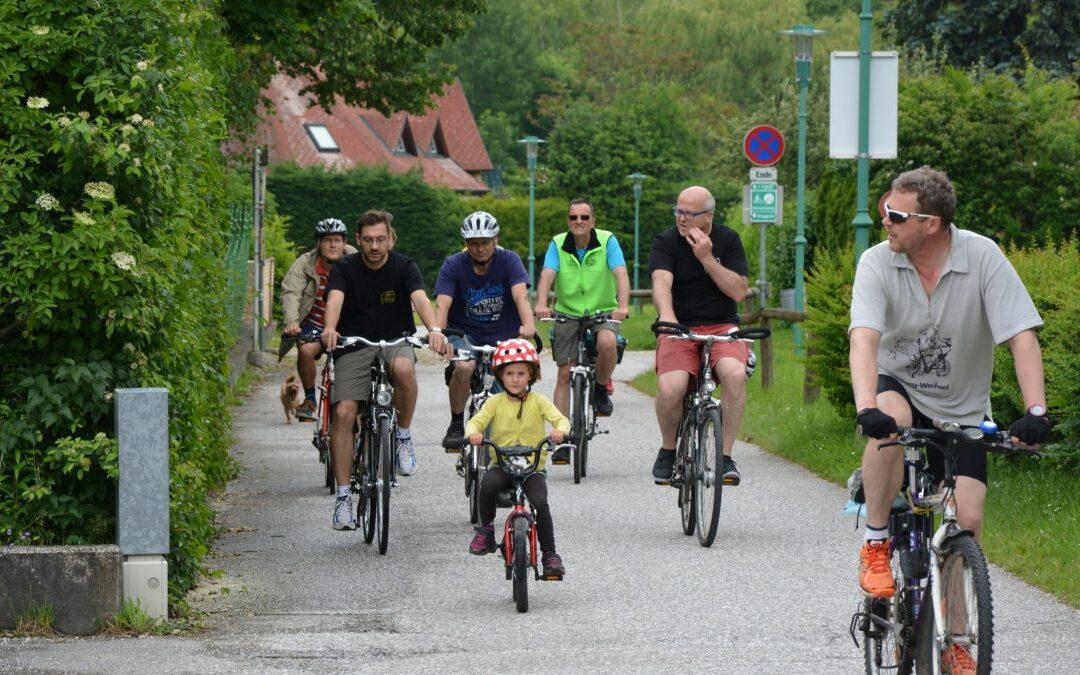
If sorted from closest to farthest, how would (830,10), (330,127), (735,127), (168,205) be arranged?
(168,205) → (735,127) → (330,127) → (830,10)

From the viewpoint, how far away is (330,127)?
7138 centimetres

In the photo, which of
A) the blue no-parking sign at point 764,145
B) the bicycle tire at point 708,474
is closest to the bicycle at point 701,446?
the bicycle tire at point 708,474

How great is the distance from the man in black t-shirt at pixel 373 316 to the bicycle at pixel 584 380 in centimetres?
227

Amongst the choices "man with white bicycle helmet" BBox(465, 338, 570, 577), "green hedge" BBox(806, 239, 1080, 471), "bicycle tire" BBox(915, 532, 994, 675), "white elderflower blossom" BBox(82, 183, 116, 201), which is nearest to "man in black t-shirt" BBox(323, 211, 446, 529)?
"man with white bicycle helmet" BBox(465, 338, 570, 577)

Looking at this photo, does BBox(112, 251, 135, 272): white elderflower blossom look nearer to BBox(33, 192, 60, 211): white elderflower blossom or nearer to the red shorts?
BBox(33, 192, 60, 211): white elderflower blossom

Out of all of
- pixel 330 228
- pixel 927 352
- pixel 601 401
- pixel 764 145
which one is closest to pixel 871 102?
pixel 601 401

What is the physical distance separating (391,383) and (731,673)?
13.8ft

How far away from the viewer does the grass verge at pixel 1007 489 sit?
8.54 m

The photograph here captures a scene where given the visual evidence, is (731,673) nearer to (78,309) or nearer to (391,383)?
(78,309)

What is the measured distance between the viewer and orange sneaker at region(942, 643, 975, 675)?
520cm

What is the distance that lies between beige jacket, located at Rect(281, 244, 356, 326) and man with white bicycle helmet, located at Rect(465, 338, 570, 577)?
15.9 feet

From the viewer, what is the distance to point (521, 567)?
7871mm

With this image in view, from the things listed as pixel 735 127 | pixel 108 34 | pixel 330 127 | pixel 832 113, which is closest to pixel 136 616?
pixel 108 34

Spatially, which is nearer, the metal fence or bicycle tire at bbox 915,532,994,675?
bicycle tire at bbox 915,532,994,675
